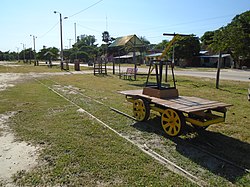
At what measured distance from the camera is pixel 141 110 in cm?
624

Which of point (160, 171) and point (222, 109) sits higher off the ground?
point (222, 109)

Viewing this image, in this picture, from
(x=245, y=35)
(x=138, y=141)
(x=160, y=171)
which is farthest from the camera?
(x=245, y=35)

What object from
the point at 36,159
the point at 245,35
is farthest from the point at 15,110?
the point at 245,35

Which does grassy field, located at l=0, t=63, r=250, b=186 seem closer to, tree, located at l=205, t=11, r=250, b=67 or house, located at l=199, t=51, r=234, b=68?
tree, located at l=205, t=11, r=250, b=67

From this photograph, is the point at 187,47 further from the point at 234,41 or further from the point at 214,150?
the point at 214,150

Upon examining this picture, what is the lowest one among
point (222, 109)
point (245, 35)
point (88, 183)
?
point (88, 183)

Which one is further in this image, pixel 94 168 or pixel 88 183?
Result: pixel 94 168

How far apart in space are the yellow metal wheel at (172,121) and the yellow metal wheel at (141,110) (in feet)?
2.86

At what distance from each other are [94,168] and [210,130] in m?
3.27

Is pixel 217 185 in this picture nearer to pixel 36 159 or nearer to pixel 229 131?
pixel 229 131

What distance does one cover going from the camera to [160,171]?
356 cm

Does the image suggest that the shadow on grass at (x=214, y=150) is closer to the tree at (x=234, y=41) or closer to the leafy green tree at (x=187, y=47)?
the tree at (x=234, y=41)

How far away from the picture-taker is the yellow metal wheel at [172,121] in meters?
4.74

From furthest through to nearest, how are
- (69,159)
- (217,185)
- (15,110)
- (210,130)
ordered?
(15,110), (210,130), (69,159), (217,185)
